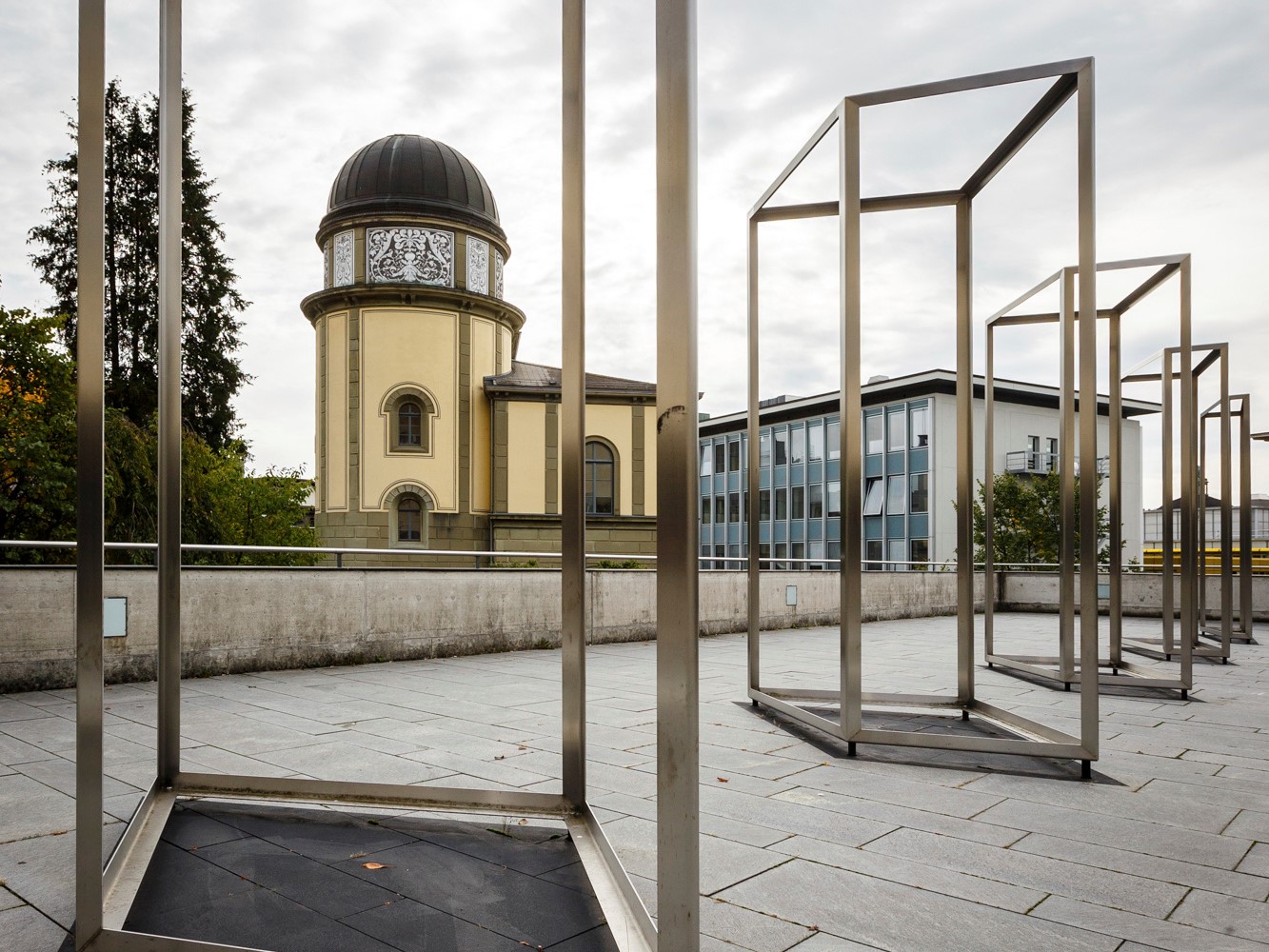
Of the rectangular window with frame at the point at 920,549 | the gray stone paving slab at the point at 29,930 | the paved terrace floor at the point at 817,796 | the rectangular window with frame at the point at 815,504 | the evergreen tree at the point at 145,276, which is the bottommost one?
the rectangular window with frame at the point at 920,549

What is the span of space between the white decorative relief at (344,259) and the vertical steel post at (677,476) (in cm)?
3148

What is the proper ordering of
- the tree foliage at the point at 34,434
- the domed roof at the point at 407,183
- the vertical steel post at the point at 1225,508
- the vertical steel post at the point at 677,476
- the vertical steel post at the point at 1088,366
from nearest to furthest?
the vertical steel post at the point at 677,476, the vertical steel post at the point at 1088,366, the vertical steel post at the point at 1225,508, the tree foliage at the point at 34,434, the domed roof at the point at 407,183

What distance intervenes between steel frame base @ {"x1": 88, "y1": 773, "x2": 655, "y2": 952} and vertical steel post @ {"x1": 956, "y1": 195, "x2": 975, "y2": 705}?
3.16m

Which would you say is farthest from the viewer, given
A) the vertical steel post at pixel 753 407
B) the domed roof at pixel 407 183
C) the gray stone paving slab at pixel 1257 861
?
the domed roof at pixel 407 183

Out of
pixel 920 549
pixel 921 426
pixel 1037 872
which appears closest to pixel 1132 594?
pixel 1037 872

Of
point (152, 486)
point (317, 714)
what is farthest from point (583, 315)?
point (152, 486)

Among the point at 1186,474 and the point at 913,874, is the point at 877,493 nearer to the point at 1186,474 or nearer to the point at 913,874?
the point at 1186,474

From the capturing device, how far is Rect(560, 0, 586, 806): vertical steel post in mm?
3469

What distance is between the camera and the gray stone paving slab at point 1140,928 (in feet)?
7.99

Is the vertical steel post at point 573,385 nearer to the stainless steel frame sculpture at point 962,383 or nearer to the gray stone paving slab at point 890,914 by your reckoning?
the gray stone paving slab at point 890,914

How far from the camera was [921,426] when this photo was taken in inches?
1592

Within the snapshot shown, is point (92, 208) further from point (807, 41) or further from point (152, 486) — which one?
point (152, 486)

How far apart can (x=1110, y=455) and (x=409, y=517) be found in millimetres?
27136

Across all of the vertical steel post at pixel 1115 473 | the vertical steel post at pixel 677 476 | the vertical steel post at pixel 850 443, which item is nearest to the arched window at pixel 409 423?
the vertical steel post at pixel 1115 473
